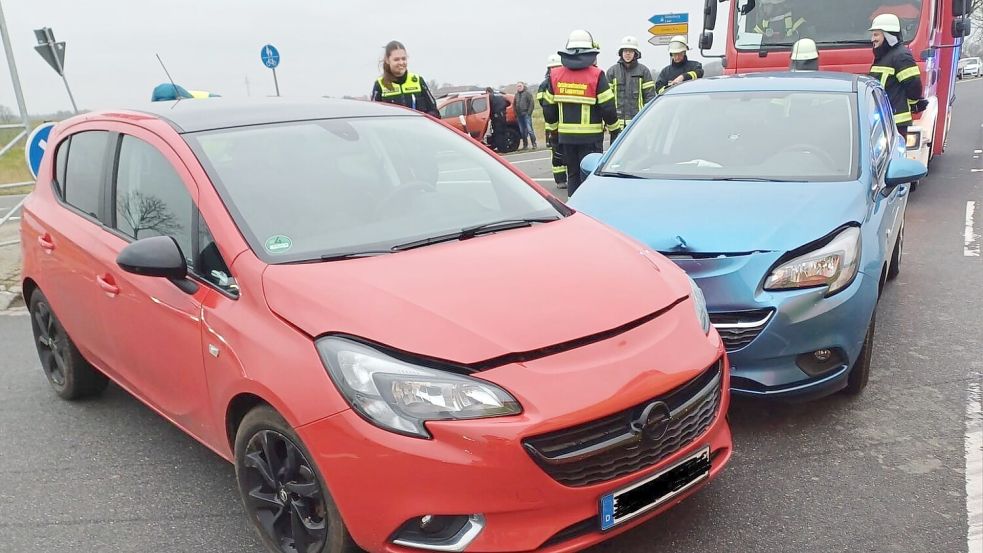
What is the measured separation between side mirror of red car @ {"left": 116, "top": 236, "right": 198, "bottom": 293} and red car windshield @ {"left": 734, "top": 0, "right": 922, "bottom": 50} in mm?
8728

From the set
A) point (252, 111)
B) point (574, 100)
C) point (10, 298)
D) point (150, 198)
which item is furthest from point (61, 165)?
point (574, 100)

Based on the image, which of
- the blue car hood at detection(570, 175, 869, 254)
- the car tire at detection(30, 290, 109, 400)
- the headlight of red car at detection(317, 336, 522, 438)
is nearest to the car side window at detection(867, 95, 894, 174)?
the blue car hood at detection(570, 175, 869, 254)

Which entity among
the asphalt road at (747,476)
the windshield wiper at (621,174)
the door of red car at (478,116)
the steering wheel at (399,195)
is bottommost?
the door of red car at (478,116)

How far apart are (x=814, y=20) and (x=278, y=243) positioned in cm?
869

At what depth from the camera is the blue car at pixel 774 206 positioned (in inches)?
139

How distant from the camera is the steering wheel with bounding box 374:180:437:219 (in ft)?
10.4

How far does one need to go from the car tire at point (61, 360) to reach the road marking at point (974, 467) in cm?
398

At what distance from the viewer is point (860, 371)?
152 inches

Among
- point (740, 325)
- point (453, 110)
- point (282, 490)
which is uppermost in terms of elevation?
point (740, 325)

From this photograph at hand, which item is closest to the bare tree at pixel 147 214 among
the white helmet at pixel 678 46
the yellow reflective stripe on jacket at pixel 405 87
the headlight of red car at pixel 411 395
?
the headlight of red car at pixel 411 395

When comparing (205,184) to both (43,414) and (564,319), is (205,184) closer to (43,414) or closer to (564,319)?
(564,319)

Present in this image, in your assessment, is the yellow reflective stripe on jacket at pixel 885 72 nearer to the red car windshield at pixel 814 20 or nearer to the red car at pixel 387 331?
the red car windshield at pixel 814 20

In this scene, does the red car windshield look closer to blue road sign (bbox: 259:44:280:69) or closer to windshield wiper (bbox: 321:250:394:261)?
windshield wiper (bbox: 321:250:394:261)

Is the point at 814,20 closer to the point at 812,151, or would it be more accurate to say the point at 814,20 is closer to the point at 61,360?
the point at 812,151
